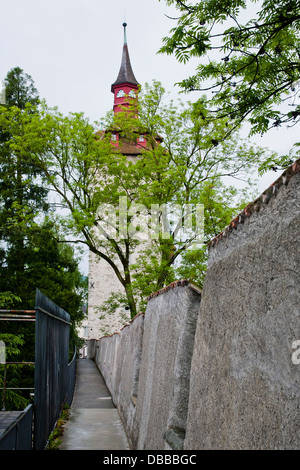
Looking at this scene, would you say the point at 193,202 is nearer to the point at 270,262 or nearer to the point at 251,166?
the point at 251,166

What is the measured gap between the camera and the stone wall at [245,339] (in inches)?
78.0

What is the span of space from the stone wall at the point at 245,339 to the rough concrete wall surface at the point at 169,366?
11 mm

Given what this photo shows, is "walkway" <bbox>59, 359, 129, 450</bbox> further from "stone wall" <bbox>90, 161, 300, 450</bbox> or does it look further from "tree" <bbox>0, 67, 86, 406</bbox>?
"tree" <bbox>0, 67, 86, 406</bbox>

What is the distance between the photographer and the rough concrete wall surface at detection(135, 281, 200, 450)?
3.92 metres

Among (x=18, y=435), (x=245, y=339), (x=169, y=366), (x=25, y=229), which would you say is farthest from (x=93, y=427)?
(x=25, y=229)

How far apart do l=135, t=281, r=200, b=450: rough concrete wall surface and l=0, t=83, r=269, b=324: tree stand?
17.4 metres

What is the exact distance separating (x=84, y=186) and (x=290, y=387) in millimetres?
23885

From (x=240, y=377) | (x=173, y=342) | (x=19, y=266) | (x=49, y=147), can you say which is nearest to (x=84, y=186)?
(x=49, y=147)

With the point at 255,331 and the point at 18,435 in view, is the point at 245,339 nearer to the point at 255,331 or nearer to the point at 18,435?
the point at 255,331

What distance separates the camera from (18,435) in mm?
3973

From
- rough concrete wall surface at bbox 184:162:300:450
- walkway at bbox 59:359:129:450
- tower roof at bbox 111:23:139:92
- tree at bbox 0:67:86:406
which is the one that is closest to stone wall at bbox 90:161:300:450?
rough concrete wall surface at bbox 184:162:300:450

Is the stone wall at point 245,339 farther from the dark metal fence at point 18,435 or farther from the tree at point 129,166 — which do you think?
the tree at point 129,166

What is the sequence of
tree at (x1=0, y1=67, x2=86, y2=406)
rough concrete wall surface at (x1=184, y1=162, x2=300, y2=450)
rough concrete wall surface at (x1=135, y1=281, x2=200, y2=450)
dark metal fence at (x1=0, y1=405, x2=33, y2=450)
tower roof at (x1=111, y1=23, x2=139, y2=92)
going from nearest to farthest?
rough concrete wall surface at (x1=184, y1=162, x2=300, y2=450)
dark metal fence at (x1=0, y1=405, x2=33, y2=450)
rough concrete wall surface at (x1=135, y1=281, x2=200, y2=450)
tree at (x1=0, y1=67, x2=86, y2=406)
tower roof at (x1=111, y1=23, x2=139, y2=92)
